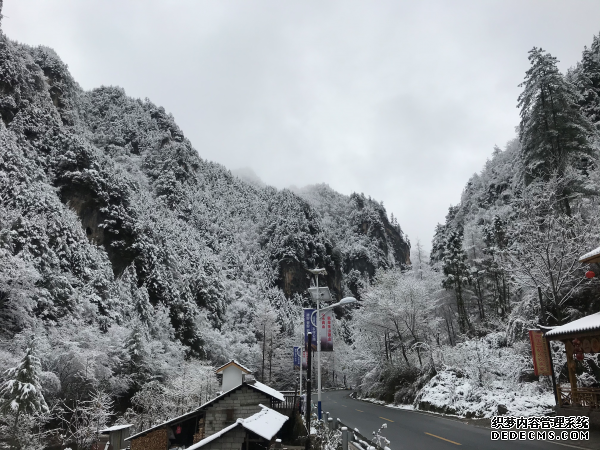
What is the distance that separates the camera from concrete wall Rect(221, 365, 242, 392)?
24625mm

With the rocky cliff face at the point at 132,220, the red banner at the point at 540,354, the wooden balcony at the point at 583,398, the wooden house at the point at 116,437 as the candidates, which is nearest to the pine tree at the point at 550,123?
the red banner at the point at 540,354

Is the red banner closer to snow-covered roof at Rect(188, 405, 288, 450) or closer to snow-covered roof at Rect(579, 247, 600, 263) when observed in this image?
snow-covered roof at Rect(579, 247, 600, 263)

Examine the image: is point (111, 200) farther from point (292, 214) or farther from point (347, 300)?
point (292, 214)

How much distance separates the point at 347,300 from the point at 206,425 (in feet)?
35.2

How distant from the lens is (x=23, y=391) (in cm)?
1948

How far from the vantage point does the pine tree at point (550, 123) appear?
27.6 m

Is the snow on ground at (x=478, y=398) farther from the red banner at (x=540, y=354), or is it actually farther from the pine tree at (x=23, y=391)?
the pine tree at (x=23, y=391)

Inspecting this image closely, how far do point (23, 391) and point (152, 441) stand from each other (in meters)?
7.68

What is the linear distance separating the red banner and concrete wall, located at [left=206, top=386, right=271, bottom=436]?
13.1 metres

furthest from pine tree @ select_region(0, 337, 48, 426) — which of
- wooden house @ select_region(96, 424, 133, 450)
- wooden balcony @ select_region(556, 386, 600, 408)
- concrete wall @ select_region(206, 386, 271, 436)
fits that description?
wooden balcony @ select_region(556, 386, 600, 408)

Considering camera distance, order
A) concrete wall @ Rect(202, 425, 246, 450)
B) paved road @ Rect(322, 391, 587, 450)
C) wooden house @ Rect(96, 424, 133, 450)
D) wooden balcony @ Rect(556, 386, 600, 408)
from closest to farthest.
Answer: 1. concrete wall @ Rect(202, 425, 246, 450)
2. paved road @ Rect(322, 391, 587, 450)
3. wooden balcony @ Rect(556, 386, 600, 408)
4. wooden house @ Rect(96, 424, 133, 450)

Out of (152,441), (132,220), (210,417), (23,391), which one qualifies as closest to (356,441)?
(210,417)

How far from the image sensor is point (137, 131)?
11012 cm

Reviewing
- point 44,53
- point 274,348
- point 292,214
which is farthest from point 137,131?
point 274,348
